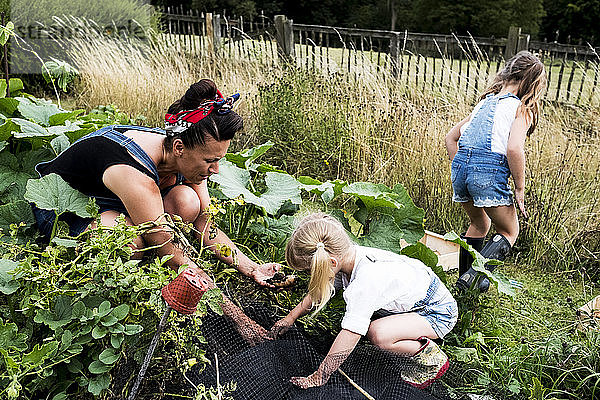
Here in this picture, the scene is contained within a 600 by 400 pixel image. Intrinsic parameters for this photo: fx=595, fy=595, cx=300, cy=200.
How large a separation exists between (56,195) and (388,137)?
303 centimetres

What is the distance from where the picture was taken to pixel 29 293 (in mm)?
1868

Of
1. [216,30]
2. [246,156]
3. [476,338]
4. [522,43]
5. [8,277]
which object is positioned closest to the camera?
[8,277]

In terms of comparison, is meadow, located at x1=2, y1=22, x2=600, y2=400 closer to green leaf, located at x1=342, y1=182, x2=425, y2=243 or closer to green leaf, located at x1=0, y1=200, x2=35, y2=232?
green leaf, located at x1=342, y1=182, x2=425, y2=243

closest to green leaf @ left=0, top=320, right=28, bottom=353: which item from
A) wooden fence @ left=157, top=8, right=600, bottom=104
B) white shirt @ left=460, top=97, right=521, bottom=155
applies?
white shirt @ left=460, top=97, right=521, bottom=155

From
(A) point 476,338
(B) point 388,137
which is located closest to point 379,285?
(A) point 476,338

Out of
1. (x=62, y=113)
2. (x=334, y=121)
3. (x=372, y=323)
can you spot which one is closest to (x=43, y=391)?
(x=372, y=323)

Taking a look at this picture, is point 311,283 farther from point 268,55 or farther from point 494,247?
point 268,55

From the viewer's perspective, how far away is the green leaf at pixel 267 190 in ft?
8.39

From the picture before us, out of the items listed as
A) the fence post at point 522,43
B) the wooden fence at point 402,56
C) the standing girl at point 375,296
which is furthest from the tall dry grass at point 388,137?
the fence post at point 522,43

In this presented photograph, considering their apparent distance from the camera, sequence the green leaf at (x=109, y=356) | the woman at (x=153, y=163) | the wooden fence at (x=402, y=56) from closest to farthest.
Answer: the green leaf at (x=109, y=356)
the woman at (x=153, y=163)
the wooden fence at (x=402, y=56)

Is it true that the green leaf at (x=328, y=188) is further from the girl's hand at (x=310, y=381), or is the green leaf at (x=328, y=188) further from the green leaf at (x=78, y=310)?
the green leaf at (x=78, y=310)

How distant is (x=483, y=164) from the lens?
346 cm

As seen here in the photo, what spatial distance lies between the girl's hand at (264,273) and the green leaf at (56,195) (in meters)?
0.70

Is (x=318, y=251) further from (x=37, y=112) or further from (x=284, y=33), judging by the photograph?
(x=284, y=33)
